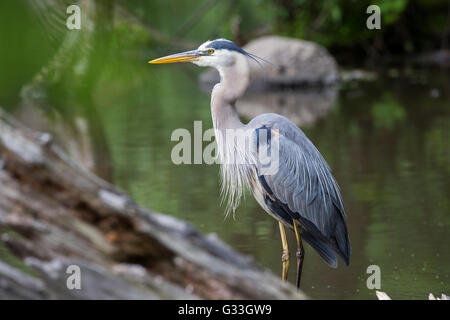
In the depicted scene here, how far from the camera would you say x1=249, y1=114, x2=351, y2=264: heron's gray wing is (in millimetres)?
3713

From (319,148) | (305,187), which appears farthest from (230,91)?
(319,148)

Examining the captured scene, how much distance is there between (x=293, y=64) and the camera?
1495cm

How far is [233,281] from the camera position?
6.43 feet

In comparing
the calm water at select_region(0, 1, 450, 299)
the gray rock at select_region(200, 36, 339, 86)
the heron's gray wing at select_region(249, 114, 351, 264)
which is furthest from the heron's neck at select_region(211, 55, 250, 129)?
the gray rock at select_region(200, 36, 339, 86)

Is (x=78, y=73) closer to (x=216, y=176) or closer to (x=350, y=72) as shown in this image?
(x=216, y=176)

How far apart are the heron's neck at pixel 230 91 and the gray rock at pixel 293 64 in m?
11.2

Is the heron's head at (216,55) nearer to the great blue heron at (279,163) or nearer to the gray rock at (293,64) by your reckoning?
the great blue heron at (279,163)

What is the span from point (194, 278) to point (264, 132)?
70.1 inches

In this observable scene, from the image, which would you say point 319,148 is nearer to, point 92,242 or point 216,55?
point 216,55

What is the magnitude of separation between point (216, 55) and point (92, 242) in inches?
77.4

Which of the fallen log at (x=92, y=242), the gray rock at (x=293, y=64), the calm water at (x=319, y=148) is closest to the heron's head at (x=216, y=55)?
the calm water at (x=319, y=148)

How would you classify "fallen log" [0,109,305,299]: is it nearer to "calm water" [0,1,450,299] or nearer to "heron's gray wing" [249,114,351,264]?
"calm water" [0,1,450,299]

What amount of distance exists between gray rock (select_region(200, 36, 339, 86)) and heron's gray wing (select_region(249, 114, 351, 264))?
11.2m

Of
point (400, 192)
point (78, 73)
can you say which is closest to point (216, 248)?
point (78, 73)
